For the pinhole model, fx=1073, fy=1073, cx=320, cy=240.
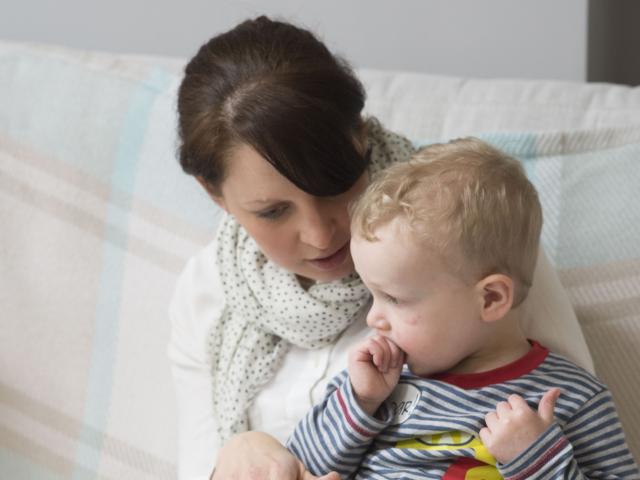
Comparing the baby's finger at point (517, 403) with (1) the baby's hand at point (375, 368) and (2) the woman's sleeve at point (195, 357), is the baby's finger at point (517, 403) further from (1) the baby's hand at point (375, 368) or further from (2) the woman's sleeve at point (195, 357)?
(2) the woman's sleeve at point (195, 357)

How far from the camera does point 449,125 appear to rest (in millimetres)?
1836

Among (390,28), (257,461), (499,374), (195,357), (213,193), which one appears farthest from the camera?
(390,28)

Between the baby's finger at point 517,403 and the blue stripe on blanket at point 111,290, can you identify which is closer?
the baby's finger at point 517,403

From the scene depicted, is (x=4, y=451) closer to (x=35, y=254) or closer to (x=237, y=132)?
(x=35, y=254)

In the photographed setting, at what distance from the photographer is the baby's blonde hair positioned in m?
1.18

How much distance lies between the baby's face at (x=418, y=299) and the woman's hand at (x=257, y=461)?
19cm

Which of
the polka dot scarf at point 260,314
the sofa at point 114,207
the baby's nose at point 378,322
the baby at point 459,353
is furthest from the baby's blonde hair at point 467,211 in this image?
the sofa at point 114,207

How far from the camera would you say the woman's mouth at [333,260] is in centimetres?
144

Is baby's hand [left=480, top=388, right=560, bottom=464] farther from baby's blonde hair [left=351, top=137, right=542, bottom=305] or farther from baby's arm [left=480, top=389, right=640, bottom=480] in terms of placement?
baby's blonde hair [left=351, top=137, right=542, bottom=305]

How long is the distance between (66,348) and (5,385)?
0.46ft

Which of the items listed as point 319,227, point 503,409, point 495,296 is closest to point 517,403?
point 503,409

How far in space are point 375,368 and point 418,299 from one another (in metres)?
0.12

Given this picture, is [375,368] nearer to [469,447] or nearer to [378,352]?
[378,352]

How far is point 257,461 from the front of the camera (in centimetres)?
137
